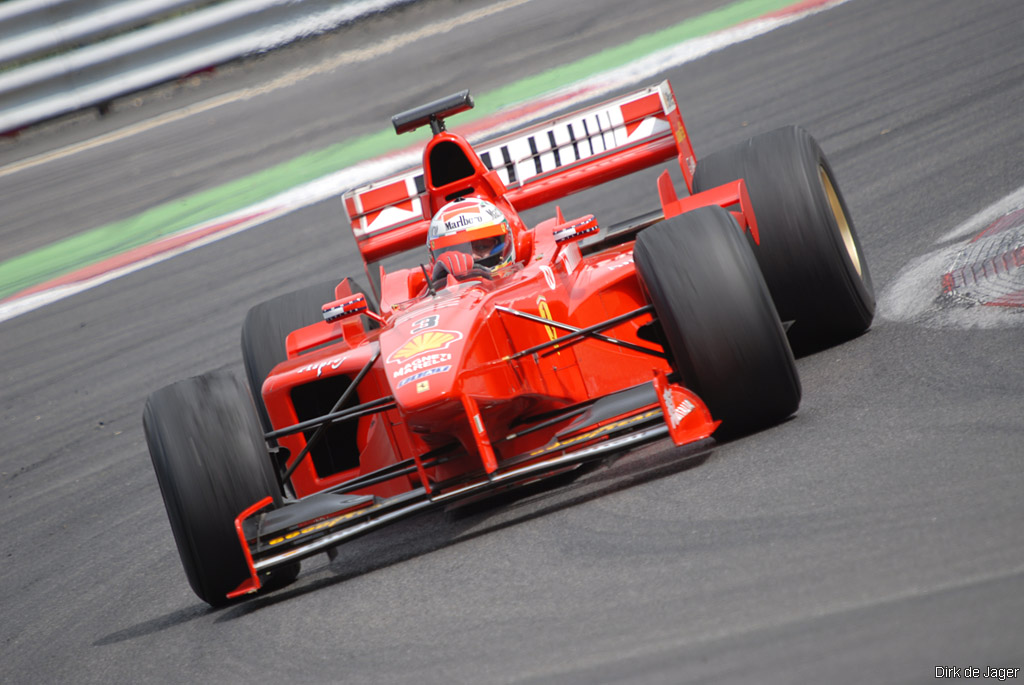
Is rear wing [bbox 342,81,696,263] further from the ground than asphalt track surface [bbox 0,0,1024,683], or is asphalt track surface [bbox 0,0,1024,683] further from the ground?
rear wing [bbox 342,81,696,263]

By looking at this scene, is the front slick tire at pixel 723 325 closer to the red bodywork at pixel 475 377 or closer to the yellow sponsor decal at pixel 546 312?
the red bodywork at pixel 475 377

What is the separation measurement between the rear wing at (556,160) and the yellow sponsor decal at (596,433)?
9.44 feet

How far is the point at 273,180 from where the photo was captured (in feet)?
55.6

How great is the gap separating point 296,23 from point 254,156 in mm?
3453

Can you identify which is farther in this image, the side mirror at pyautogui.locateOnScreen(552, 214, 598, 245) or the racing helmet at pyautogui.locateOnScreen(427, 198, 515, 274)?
the racing helmet at pyautogui.locateOnScreen(427, 198, 515, 274)

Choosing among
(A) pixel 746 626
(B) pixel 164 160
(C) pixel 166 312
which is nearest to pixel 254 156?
(B) pixel 164 160

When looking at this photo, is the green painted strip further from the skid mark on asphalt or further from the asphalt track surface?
the skid mark on asphalt

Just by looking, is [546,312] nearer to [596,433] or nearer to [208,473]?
[596,433]

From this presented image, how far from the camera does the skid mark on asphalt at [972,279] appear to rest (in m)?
6.05

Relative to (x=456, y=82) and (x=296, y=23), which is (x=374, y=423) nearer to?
(x=456, y=82)

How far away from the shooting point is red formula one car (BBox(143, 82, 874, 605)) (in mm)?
5262

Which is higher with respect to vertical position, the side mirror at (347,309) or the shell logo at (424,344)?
the side mirror at (347,309)

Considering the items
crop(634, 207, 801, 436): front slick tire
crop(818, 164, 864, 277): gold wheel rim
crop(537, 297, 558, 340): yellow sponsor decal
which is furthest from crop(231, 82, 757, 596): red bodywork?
crop(818, 164, 864, 277): gold wheel rim

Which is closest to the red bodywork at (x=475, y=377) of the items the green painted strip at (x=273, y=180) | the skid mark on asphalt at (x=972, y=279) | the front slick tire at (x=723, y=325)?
the front slick tire at (x=723, y=325)
